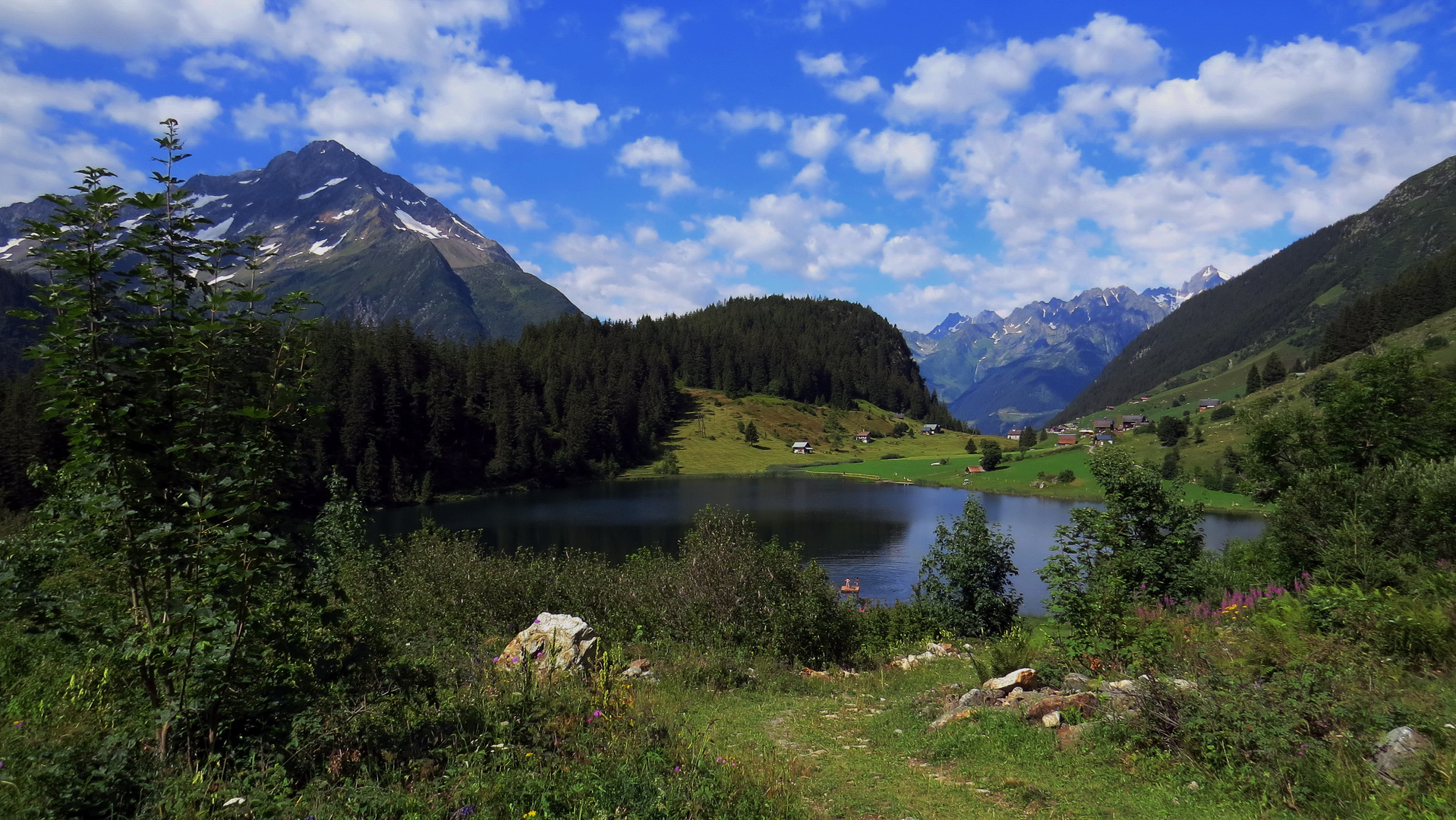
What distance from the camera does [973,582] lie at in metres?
→ 22.6

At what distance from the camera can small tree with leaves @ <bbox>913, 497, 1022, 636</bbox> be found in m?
22.3

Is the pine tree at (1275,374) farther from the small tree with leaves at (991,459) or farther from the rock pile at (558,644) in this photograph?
the rock pile at (558,644)

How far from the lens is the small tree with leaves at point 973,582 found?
22266 mm

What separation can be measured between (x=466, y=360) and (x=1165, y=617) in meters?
124

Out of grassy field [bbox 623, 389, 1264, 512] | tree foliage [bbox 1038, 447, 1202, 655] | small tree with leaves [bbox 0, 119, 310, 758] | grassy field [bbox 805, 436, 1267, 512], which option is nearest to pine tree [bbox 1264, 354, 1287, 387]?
grassy field [bbox 623, 389, 1264, 512]

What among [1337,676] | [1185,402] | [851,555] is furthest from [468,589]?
[1185,402]

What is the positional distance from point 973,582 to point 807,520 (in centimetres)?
4783

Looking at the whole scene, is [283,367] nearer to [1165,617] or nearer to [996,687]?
[996,687]

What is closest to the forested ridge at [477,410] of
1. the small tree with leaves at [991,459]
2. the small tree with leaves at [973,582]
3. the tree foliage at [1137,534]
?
the small tree with leaves at [973,582]

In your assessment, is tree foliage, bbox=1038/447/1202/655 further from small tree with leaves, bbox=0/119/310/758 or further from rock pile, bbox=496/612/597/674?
small tree with leaves, bbox=0/119/310/758

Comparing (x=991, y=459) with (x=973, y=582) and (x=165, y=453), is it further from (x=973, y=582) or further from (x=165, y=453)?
(x=165, y=453)

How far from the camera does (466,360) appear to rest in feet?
400

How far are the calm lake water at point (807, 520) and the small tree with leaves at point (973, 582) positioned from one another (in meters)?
15.3

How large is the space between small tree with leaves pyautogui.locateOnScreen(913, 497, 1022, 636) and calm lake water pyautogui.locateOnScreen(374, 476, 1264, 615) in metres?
15.3
